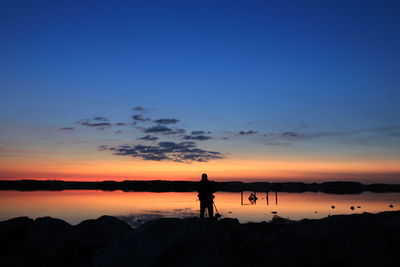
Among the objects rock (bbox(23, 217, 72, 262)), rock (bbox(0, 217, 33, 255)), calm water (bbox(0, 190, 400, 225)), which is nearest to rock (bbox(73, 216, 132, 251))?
rock (bbox(23, 217, 72, 262))

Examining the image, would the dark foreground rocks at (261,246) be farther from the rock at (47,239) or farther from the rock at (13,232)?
the rock at (13,232)

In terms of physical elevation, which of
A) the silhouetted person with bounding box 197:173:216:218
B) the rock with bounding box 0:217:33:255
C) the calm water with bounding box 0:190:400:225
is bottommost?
the calm water with bounding box 0:190:400:225

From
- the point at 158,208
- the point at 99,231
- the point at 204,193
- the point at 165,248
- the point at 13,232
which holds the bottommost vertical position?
the point at 158,208

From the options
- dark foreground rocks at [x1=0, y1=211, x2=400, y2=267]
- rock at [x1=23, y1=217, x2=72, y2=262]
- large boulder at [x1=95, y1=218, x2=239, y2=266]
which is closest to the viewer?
large boulder at [x1=95, y1=218, x2=239, y2=266]

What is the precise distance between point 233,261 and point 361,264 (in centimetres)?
323

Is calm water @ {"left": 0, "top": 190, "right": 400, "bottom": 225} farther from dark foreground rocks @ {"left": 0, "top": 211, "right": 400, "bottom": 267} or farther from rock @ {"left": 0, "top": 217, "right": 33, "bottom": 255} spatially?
dark foreground rocks @ {"left": 0, "top": 211, "right": 400, "bottom": 267}

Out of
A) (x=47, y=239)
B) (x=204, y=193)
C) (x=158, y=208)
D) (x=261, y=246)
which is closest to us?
(x=261, y=246)

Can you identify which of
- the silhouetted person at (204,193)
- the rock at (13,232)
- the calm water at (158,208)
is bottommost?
the calm water at (158,208)

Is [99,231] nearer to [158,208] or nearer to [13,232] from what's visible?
[13,232]

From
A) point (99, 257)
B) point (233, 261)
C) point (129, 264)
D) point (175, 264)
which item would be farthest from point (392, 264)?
point (99, 257)

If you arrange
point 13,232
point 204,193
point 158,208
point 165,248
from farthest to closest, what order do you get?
1. point 158,208
2. point 204,193
3. point 13,232
4. point 165,248

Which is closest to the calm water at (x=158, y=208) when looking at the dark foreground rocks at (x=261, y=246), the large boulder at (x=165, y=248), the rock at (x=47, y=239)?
the rock at (x=47, y=239)

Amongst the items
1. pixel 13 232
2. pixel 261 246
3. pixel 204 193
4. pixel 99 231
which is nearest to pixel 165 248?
pixel 261 246

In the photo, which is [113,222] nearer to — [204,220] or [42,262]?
[42,262]
